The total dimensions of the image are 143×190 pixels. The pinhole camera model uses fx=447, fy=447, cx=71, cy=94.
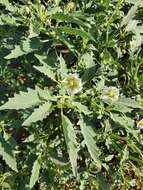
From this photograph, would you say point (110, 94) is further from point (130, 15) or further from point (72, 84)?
point (130, 15)

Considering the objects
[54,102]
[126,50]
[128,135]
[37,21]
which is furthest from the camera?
[126,50]

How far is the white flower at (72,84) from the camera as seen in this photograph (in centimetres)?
224

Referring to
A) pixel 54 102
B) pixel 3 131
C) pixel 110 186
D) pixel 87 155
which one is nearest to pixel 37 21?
pixel 54 102

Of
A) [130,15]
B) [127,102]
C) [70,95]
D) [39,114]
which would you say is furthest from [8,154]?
[130,15]

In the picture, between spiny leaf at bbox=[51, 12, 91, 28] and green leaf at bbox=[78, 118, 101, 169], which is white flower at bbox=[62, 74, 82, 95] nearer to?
green leaf at bbox=[78, 118, 101, 169]

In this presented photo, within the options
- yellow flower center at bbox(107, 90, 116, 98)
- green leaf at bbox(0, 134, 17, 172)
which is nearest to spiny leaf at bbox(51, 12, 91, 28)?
yellow flower center at bbox(107, 90, 116, 98)

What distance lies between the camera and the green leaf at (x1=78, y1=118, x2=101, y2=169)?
2240mm

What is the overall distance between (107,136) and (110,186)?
0.36 metres

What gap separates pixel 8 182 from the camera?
100 inches

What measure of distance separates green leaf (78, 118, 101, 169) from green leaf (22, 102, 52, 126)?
0.22m

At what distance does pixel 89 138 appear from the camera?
2.28 metres

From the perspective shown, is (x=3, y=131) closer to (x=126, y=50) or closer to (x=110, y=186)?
(x=110, y=186)

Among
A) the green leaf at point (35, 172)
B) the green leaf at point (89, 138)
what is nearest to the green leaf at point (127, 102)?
the green leaf at point (89, 138)

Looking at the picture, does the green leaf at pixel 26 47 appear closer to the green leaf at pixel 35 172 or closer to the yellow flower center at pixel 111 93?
Result: the yellow flower center at pixel 111 93
